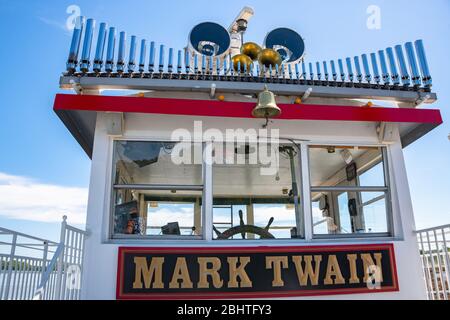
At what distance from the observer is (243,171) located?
5.35m

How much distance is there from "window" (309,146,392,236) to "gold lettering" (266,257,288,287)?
2.30 feet

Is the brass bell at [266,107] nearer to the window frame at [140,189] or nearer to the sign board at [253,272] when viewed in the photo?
the window frame at [140,189]

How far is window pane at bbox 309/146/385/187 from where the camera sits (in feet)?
17.6

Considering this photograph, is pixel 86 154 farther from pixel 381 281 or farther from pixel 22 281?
pixel 381 281

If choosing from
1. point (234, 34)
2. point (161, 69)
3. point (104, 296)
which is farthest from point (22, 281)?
point (234, 34)

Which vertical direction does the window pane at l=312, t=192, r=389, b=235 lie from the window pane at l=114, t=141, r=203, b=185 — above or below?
below

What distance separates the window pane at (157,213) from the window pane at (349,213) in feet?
5.46

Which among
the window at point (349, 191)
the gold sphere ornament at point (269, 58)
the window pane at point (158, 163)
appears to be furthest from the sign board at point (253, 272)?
the gold sphere ornament at point (269, 58)

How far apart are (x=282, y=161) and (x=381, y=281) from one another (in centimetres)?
199

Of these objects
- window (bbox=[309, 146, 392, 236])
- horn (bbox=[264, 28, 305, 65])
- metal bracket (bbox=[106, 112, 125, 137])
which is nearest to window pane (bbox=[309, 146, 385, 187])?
window (bbox=[309, 146, 392, 236])

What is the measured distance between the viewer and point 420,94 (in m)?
5.32

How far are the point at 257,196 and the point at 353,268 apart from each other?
1609mm

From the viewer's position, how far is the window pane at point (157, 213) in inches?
189

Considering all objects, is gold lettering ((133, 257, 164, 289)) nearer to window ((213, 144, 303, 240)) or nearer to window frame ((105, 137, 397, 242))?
window frame ((105, 137, 397, 242))
